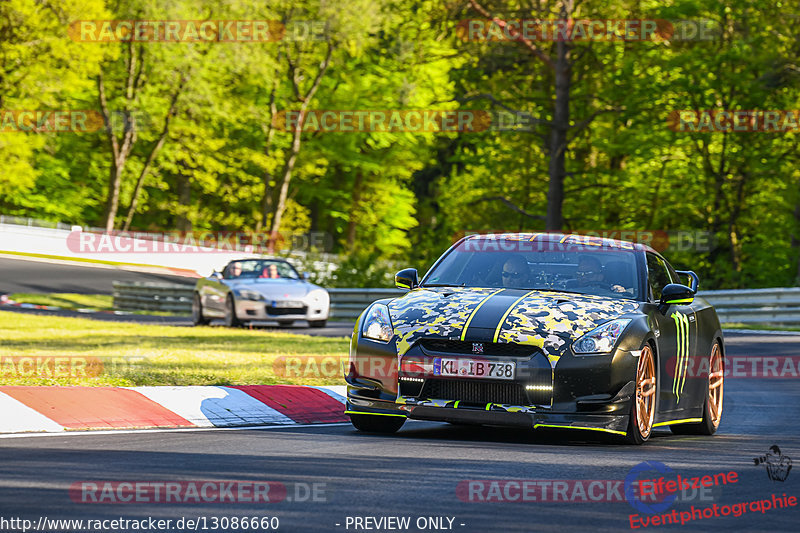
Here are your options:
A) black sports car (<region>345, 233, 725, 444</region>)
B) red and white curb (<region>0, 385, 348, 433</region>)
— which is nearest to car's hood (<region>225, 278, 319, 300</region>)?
red and white curb (<region>0, 385, 348, 433</region>)

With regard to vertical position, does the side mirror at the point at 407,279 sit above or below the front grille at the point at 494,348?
above

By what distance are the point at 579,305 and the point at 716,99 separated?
31.4 m

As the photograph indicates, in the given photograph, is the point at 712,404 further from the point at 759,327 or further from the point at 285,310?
the point at 759,327

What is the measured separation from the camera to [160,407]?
999 cm

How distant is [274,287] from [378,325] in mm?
15944

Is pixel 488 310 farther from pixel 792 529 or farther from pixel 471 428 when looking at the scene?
pixel 792 529

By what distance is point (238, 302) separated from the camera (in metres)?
24.5

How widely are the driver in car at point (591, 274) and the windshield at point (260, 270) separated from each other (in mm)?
16031

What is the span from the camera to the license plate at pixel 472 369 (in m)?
8.55
